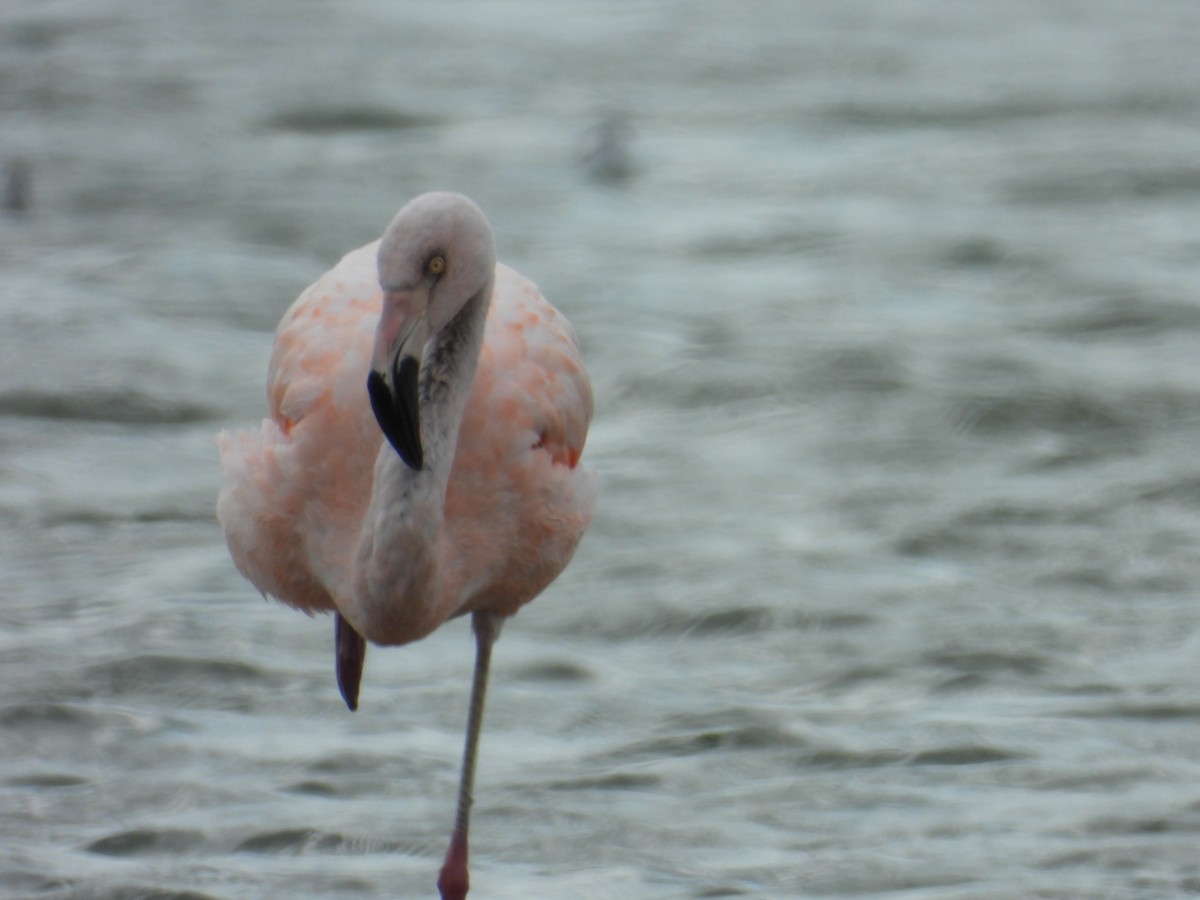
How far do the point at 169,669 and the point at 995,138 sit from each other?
943cm

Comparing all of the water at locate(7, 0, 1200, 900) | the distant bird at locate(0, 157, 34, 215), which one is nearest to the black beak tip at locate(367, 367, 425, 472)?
the water at locate(7, 0, 1200, 900)

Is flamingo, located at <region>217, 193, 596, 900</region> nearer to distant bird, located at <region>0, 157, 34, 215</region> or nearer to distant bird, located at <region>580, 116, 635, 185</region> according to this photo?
distant bird, located at <region>0, 157, 34, 215</region>

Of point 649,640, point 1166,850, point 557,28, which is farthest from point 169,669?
point 557,28

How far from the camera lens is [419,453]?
4.96 meters

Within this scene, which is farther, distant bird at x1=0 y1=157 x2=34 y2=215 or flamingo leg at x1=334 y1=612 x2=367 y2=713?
distant bird at x1=0 y1=157 x2=34 y2=215

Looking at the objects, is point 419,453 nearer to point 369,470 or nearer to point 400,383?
point 400,383

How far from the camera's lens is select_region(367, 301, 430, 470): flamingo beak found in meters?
4.79

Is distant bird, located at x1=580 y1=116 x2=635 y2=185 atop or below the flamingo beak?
below

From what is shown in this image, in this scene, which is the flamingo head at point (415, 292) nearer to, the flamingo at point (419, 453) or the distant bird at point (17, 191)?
the flamingo at point (419, 453)

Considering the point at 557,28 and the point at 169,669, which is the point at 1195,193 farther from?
the point at 169,669

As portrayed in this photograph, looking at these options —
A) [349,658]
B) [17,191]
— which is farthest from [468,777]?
[17,191]

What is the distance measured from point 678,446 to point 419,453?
555 centimetres

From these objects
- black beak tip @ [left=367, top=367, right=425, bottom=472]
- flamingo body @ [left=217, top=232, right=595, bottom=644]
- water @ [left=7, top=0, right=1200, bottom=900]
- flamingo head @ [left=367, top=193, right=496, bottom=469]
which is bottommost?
water @ [left=7, top=0, right=1200, bottom=900]

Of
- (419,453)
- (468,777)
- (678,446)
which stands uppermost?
(419,453)
